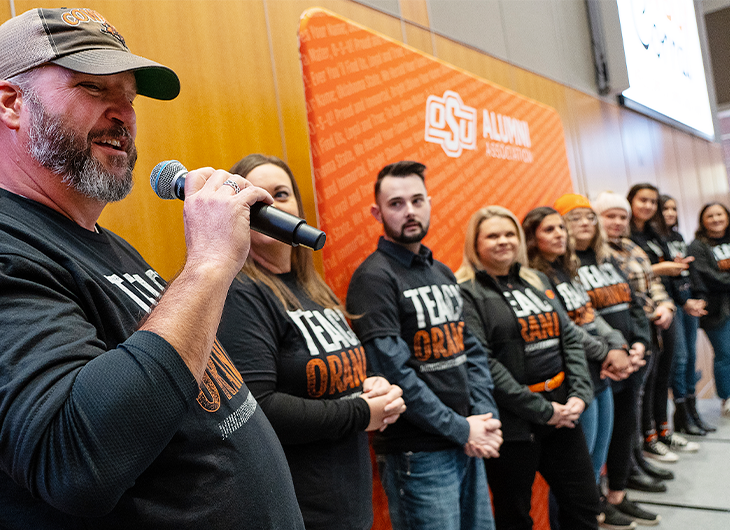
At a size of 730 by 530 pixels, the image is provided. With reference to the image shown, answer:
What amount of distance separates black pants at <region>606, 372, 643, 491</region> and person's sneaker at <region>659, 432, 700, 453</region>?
101 centimetres

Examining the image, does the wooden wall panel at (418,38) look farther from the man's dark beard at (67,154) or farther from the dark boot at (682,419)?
the dark boot at (682,419)

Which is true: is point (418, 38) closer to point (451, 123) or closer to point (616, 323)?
point (451, 123)

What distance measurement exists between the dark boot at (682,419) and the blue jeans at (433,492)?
3.08 meters

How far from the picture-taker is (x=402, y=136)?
2.35 meters

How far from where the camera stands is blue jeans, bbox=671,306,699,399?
423 centimetres

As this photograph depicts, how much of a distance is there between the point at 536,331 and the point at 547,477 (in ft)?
2.02

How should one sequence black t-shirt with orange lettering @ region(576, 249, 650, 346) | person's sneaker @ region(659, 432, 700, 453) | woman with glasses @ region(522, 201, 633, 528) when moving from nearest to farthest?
woman with glasses @ region(522, 201, 633, 528) → black t-shirt with orange lettering @ region(576, 249, 650, 346) → person's sneaker @ region(659, 432, 700, 453)

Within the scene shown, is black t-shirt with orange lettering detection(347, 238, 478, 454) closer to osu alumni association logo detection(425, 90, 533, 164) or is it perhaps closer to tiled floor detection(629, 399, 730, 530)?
osu alumni association logo detection(425, 90, 533, 164)

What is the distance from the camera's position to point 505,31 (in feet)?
11.9

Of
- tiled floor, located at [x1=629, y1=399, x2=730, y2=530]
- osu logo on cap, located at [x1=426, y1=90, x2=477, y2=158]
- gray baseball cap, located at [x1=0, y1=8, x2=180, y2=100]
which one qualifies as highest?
osu logo on cap, located at [x1=426, y1=90, x2=477, y2=158]

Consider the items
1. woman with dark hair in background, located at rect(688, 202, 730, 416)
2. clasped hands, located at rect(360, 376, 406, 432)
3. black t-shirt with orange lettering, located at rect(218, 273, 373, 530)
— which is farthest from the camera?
woman with dark hair in background, located at rect(688, 202, 730, 416)

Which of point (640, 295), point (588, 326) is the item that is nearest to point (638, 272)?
point (640, 295)

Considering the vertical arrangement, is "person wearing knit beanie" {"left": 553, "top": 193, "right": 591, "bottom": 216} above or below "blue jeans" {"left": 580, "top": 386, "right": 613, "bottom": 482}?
above

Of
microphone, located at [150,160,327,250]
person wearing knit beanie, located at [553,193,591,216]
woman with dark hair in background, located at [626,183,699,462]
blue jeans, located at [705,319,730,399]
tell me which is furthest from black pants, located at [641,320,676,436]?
microphone, located at [150,160,327,250]
